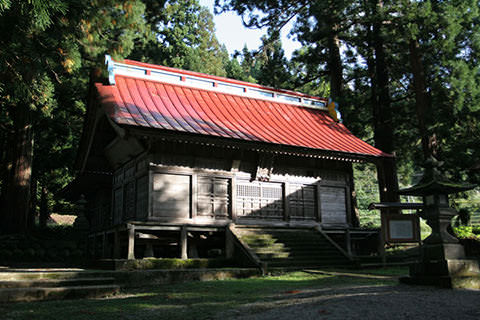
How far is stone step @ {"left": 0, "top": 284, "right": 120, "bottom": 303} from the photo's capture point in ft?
24.3

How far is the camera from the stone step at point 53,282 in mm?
8032

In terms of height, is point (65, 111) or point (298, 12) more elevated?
point (298, 12)

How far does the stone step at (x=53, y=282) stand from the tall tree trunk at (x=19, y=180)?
1123cm

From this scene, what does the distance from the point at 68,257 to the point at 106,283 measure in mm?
12441

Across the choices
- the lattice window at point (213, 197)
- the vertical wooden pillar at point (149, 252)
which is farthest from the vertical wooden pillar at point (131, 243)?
the lattice window at point (213, 197)

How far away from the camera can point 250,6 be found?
21.3m

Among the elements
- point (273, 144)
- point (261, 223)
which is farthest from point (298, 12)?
point (261, 223)

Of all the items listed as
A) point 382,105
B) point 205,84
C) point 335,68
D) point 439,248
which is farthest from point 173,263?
point 335,68

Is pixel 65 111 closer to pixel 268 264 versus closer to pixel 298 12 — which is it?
pixel 298 12

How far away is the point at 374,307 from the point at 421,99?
13220 millimetres

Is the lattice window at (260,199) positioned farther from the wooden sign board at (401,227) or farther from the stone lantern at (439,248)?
the stone lantern at (439,248)

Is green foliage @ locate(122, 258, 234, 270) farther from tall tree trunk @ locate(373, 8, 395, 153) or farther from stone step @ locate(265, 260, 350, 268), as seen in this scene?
tall tree trunk @ locate(373, 8, 395, 153)

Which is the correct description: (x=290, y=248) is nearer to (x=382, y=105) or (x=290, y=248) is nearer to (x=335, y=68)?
(x=382, y=105)

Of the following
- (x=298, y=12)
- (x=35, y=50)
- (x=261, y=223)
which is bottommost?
(x=261, y=223)
